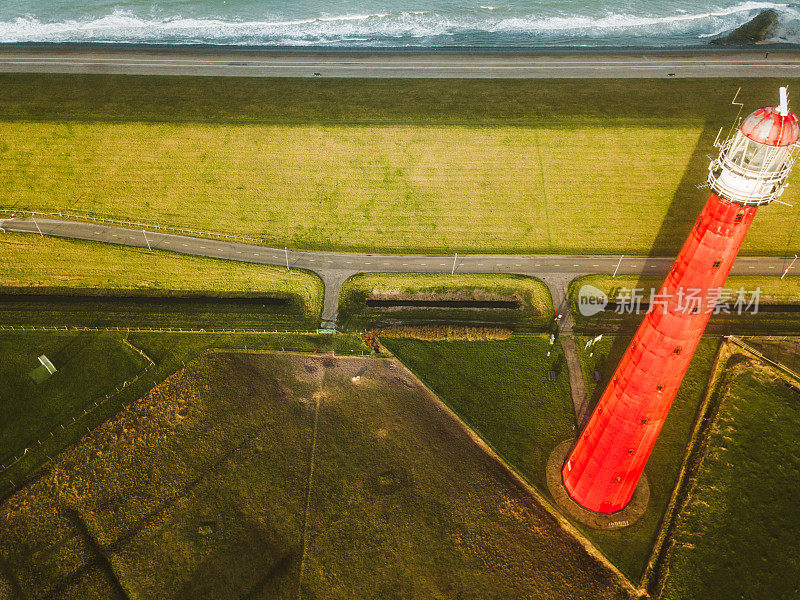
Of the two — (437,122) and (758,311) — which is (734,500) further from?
(437,122)

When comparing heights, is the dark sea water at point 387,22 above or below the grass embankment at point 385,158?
above

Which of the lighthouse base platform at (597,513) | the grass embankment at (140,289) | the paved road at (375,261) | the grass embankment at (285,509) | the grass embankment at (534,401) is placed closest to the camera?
the grass embankment at (285,509)

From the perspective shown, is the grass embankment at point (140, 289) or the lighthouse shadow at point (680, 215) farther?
the grass embankment at point (140, 289)

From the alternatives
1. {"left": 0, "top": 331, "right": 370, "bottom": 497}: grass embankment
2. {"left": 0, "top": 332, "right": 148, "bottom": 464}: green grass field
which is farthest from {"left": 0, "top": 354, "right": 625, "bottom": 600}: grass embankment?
{"left": 0, "top": 332, "right": 148, "bottom": 464}: green grass field

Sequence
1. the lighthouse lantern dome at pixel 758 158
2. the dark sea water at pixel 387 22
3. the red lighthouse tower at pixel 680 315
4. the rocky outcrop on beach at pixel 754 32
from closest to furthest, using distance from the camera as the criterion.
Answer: the lighthouse lantern dome at pixel 758 158, the red lighthouse tower at pixel 680 315, the rocky outcrop on beach at pixel 754 32, the dark sea water at pixel 387 22

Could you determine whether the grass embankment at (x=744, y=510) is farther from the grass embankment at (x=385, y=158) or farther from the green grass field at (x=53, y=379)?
the green grass field at (x=53, y=379)

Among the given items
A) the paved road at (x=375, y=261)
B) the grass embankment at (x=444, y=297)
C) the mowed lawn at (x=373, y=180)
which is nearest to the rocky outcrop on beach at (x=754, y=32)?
the mowed lawn at (x=373, y=180)

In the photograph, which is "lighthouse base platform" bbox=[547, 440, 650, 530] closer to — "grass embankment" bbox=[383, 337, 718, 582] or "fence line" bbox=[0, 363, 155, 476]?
"grass embankment" bbox=[383, 337, 718, 582]
